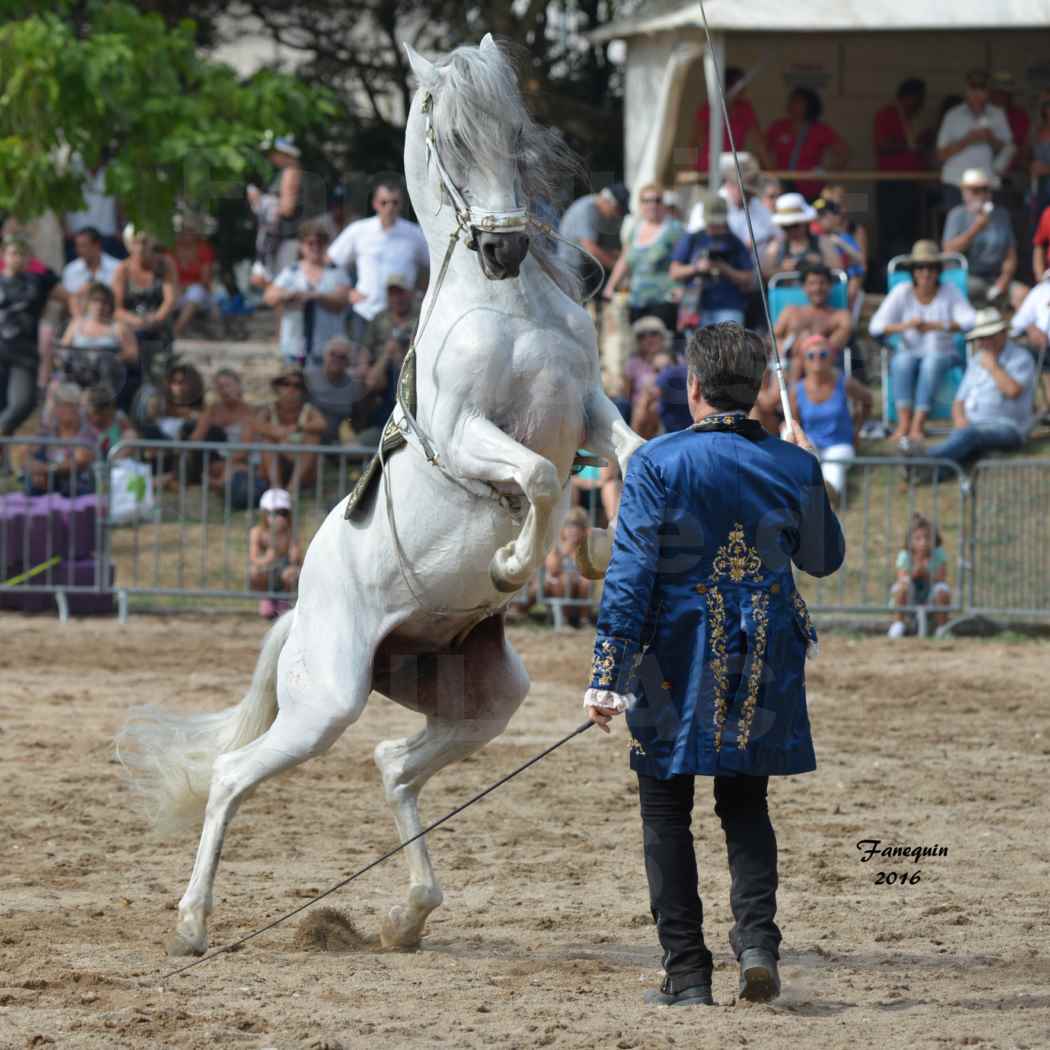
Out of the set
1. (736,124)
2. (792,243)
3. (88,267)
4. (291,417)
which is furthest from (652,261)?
(88,267)

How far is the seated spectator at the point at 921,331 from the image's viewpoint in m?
14.3

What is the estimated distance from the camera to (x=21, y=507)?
12781 millimetres

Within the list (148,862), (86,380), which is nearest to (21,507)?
(86,380)

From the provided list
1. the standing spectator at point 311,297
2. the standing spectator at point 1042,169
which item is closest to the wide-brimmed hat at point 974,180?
the standing spectator at point 1042,169

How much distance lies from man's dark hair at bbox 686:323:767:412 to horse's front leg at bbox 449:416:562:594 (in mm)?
496

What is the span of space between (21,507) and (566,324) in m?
8.07

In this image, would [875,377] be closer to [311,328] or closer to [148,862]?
[311,328]

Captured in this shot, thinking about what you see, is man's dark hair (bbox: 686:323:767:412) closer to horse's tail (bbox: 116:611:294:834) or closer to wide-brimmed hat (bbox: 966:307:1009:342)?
horse's tail (bbox: 116:611:294:834)

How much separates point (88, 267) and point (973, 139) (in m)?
7.62

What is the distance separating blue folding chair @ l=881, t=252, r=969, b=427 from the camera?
14.4 m

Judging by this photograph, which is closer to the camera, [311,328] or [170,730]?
[170,730]

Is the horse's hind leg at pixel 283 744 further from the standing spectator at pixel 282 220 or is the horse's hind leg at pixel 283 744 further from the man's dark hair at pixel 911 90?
the man's dark hair at pixel 911 90

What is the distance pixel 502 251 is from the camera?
17.6 feet

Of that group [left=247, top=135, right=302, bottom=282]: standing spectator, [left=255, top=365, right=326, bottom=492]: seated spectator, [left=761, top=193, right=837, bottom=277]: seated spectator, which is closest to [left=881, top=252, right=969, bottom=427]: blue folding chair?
[left=761, top=193, right=837, bottom=277]: seated spectator
